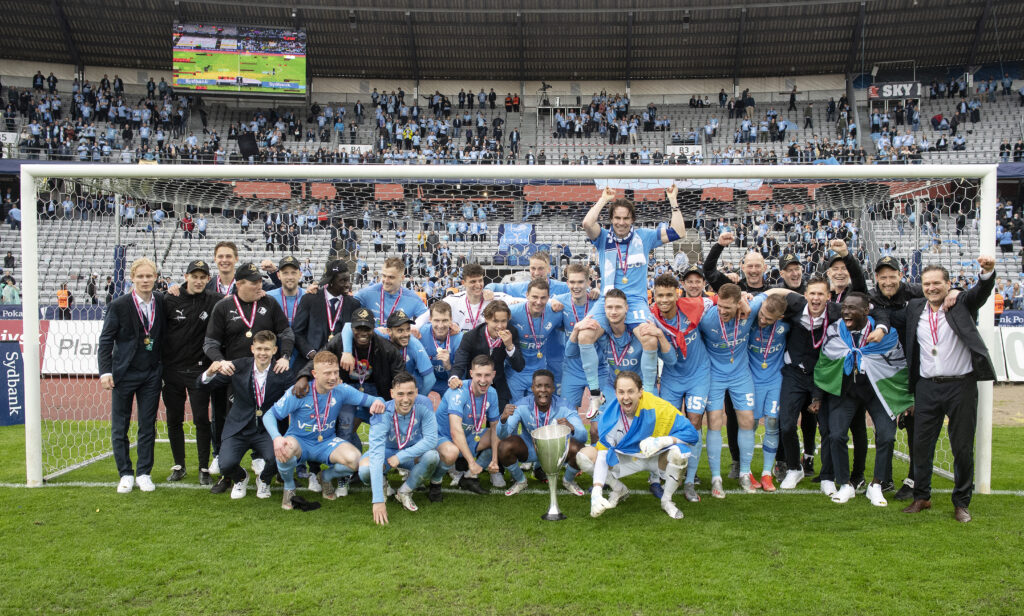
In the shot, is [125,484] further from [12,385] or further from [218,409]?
[12,385]

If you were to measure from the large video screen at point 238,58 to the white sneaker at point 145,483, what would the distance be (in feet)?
76.3

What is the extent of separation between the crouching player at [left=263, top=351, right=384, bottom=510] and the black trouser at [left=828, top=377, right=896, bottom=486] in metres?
3.84

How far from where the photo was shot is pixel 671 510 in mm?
5352

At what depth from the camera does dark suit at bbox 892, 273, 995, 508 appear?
5266mm

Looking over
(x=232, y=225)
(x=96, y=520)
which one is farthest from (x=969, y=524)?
(x=232, y=225)

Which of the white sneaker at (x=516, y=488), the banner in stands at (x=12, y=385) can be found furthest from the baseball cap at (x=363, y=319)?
the banner in stands at (x=12, y=385)

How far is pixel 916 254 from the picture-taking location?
789 centimetres

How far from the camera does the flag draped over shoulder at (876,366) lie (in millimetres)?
5891

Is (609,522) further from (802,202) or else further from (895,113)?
(895,113)

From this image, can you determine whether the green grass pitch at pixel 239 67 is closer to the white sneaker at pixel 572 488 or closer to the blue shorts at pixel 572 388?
the blue shorts at pixel 572 388

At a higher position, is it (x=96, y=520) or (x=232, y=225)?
(x=232, y=225)

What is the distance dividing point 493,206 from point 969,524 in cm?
575

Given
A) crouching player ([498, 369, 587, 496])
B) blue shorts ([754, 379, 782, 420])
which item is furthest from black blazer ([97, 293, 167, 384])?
blue shorts ([754, 379, 782, 420])

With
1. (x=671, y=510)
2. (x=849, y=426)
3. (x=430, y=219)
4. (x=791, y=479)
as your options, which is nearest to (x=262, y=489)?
(x=671, y=510)
